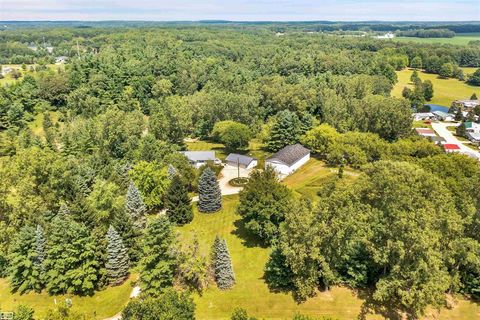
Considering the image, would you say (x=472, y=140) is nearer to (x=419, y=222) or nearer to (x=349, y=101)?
(x=349, y=101)

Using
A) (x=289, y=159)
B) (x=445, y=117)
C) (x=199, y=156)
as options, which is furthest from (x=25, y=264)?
(x=445, y=117)

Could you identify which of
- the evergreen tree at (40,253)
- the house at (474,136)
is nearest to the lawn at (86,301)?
the evergreen tree at (40,253)

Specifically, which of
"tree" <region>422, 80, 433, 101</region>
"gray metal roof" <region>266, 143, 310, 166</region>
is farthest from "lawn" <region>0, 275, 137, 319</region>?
"tree" <region>422, 80, 433, 101</region>

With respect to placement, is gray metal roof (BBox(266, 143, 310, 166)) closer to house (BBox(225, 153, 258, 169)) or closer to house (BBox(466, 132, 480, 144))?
house (BBox(225, 153, 258, 169))

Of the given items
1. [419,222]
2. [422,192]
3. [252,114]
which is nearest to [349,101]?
[252,114]

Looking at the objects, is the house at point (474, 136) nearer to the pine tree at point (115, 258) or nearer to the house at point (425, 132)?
the house at point (425, 132)

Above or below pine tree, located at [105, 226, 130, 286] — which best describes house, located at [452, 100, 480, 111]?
below
